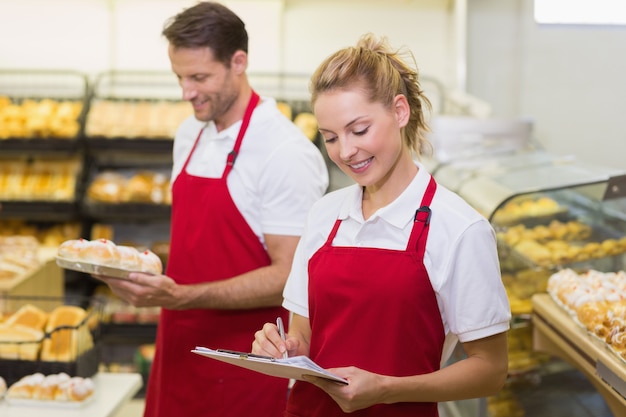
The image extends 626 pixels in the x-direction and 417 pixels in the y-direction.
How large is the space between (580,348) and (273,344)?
1.16m

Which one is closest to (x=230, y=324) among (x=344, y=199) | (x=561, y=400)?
(x=344, y=199)

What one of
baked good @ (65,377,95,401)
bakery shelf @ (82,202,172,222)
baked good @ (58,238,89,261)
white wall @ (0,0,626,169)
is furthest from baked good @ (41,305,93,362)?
white wall @ (0,0,626,169)

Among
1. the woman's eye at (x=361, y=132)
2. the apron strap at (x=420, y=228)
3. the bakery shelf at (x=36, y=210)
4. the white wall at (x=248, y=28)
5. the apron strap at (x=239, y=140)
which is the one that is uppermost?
the white wall at (x=248, y=28)

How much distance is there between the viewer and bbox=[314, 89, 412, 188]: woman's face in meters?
1.73

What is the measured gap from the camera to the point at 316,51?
618cm

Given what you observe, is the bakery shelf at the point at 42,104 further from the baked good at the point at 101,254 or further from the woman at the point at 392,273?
the woman at the point at 392,273

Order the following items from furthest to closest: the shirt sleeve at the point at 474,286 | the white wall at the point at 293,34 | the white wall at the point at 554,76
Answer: the white wall at the point at 293,34 < the white wall at the point at 554,76 < the shirt sleeve at the point at 474,286

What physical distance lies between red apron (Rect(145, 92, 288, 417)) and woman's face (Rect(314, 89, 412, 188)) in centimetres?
76

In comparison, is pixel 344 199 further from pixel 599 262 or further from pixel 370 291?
pixel 599 262

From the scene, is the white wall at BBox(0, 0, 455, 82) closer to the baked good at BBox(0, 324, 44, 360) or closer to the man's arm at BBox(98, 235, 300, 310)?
the baked good at BBox(0, 324, 44, 360)

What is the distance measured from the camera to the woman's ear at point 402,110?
1.77 meters

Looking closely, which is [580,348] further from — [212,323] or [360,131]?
[360,131]

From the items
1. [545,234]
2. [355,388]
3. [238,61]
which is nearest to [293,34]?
[545,234]

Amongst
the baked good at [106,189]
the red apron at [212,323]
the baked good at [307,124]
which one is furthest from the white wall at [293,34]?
the red apron at [212,323]
